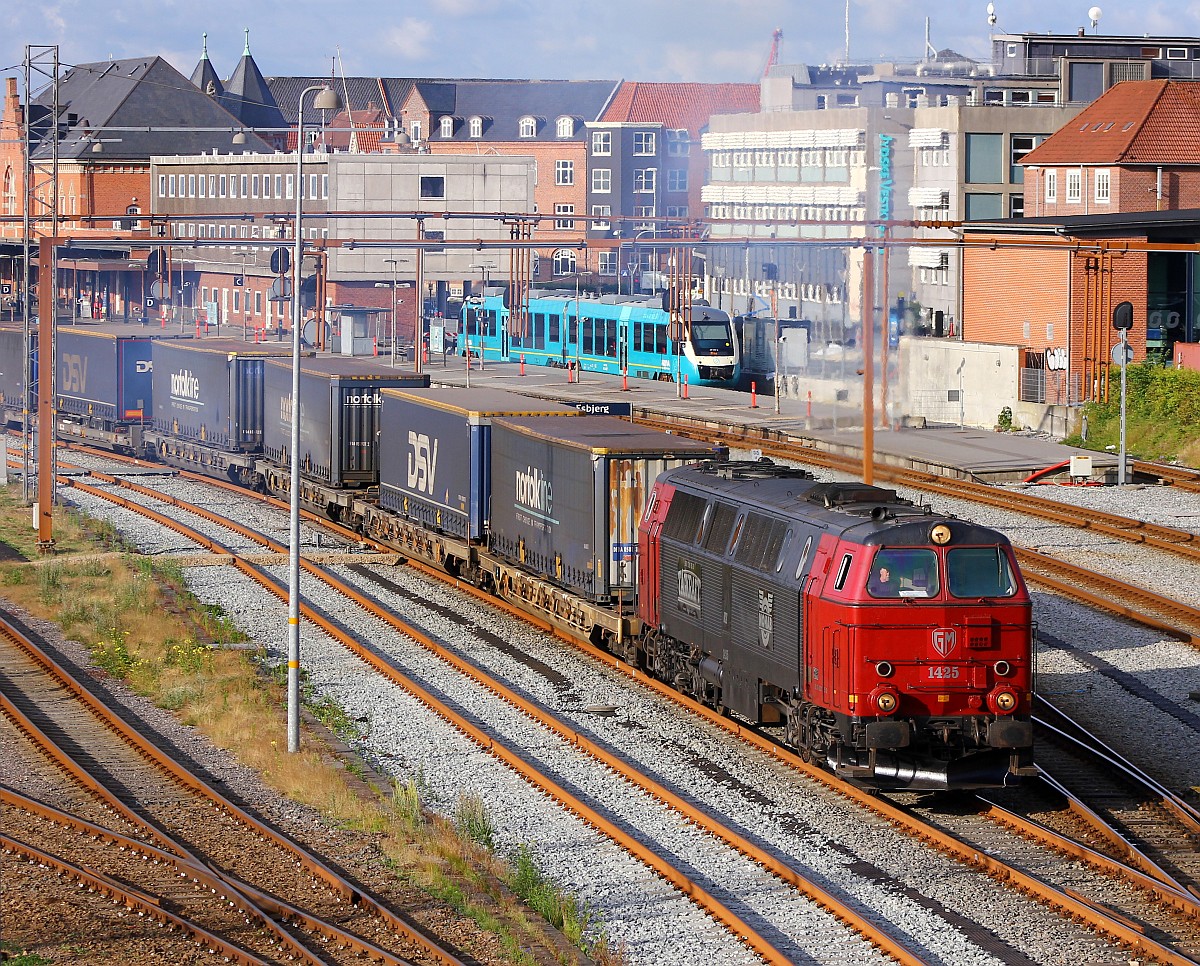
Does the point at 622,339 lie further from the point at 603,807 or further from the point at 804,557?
the point at 603,807

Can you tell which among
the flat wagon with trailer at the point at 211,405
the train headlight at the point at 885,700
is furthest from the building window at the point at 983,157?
the train headlight at the point at 885,700

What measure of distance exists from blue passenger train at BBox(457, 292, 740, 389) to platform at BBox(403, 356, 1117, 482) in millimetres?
718

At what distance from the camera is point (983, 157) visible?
7288 cm

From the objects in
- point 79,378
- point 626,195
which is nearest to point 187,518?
point 79,378

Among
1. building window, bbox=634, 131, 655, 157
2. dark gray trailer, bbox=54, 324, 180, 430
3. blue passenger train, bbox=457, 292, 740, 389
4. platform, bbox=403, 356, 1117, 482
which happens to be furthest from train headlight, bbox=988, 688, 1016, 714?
building window, bbox=634, 131, 655, 157

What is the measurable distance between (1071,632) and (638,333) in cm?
4024

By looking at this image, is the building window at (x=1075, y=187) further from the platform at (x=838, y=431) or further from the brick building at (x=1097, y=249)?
the platform at (x=838, y=431)

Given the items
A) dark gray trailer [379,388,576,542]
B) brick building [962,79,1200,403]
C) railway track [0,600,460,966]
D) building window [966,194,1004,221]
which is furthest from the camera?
building window [966,194,1004,221]

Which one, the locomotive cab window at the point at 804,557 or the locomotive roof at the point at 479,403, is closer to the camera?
the locomotive cab window at the point at 804,557

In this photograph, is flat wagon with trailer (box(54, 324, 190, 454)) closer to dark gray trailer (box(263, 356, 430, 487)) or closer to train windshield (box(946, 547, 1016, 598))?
dark gray trailer (box(263, 356, 430, 487))

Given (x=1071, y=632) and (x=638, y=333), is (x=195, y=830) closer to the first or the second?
(x=1071, y=632)

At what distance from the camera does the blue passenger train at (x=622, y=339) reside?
63.4 metres

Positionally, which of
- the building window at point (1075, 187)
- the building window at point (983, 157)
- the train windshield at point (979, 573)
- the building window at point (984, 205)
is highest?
the building window at point (983, 157)

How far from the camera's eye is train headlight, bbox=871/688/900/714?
17000mm
